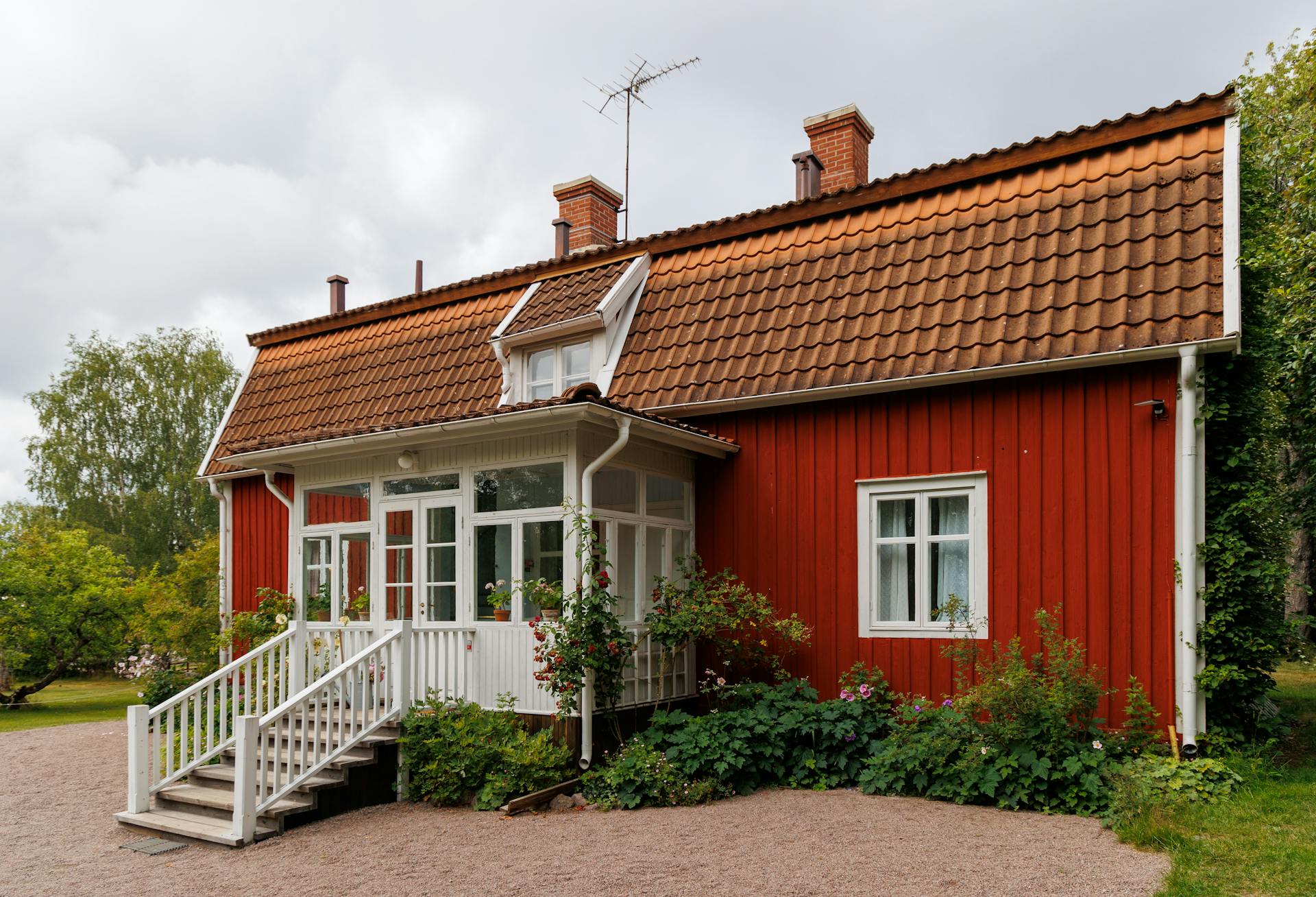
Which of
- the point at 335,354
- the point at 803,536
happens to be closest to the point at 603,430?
the point at 803,536

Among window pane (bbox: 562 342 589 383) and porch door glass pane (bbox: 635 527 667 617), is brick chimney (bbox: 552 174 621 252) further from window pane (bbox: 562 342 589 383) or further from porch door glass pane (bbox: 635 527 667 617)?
porch door glass pane (bbox: 635 527 667 617)

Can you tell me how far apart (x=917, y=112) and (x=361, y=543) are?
1038 centimetres

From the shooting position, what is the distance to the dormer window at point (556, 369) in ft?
36.9

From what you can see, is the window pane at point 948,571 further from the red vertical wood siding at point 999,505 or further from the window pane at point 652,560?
the window pane at point 652,560

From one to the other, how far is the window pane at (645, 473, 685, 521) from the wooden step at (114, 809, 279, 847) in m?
4.52

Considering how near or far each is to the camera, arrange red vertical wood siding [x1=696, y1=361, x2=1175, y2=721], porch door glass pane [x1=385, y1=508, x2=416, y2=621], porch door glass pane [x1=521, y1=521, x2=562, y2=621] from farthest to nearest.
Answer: porch door glass pane [x1=385, y1=508, x2=416, y2=621]
porch door glass pane [x1=521, y1=521, x2=562, y2=621]
red vertical wood siding [x1=696, y1=361, x2=1175, y2=721]

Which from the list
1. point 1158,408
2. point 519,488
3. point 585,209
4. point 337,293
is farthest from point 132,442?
point 1158,408

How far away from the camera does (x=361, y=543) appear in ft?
33.4

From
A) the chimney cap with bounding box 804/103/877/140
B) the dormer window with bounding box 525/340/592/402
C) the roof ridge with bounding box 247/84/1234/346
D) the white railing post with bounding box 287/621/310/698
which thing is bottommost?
the white railing post with bounding box 287/621/310/698

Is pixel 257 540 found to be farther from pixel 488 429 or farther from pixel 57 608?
pixel 488 429

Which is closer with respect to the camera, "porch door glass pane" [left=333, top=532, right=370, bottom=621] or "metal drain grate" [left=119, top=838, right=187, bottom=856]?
"metal drain grate" [left=119, top=838, right=187, bottom=856]

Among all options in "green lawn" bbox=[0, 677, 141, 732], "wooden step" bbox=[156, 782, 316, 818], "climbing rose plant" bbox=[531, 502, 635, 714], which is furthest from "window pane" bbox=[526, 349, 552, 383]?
"green lawn" bbox=[0, 677, 141, 732]

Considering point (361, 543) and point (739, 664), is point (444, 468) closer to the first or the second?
point (361, 543)

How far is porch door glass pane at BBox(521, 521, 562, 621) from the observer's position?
8.62m
